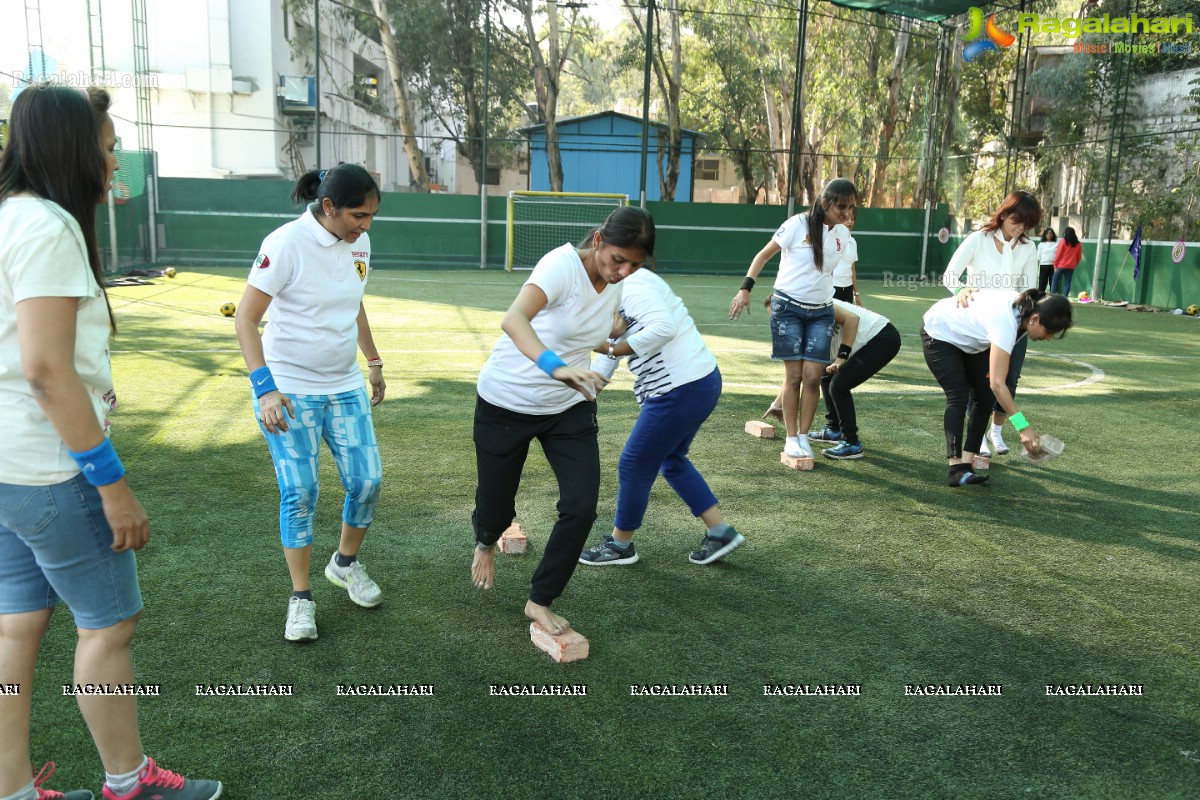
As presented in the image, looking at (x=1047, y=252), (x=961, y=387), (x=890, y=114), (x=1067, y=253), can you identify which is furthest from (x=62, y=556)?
(x=890, y=114)

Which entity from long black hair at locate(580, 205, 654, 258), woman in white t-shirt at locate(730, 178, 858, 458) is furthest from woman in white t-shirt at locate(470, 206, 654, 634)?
woman in white t-shirt at locate(730, 178, 858, 458)

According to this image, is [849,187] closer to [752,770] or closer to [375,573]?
[375,573]

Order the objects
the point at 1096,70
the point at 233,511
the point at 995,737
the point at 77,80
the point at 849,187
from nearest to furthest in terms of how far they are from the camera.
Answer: the point at 995,737 → the point at 233,511 → the point at 849,187 → the point at 77,80 → the point at 1096,70

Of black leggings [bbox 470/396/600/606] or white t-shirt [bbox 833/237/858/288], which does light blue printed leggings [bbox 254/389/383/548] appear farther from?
white t-shirt [bbox 833/237/858/288]

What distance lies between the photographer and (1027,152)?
2602cm

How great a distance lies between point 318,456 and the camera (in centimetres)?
371

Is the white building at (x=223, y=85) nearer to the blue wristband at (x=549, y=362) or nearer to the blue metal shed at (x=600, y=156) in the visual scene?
the blue metal shed at (x=600, y=156)

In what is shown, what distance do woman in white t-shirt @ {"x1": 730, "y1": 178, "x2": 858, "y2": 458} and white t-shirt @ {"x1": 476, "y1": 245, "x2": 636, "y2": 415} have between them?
9.03 ft

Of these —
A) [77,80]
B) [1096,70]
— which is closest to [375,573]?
[77,80]

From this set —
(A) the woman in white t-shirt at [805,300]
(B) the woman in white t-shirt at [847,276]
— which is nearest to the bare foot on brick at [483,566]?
(A) the woman in white t-shirt at [805,300]

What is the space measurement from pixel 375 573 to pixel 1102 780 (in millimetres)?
2933

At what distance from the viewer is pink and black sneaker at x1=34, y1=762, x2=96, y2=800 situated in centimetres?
248

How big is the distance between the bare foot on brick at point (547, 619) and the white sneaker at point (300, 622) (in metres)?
0.82

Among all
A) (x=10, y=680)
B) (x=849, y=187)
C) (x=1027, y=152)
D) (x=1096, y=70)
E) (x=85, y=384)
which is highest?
(x=1096, y=70)
